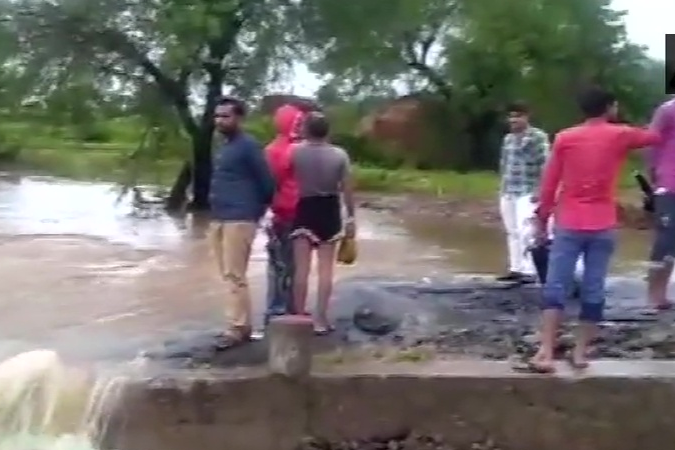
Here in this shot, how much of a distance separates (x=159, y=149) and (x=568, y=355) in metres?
19.6

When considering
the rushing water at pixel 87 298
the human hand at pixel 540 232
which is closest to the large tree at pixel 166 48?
the rushing water at pixel 87 298

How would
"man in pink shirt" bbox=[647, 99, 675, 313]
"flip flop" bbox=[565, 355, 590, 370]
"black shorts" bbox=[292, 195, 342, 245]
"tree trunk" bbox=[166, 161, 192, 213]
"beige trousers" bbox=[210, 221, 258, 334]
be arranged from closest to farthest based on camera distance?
"flip flop" bbox=[565, 355, 590, 370], "beige trousers" bbox=[210, 221, 258, 334], "black shorts" bbox=[292, 195, 342, 245], "man in pink shirt" bbox=[647, 99, 675, 313], "tree trunk" bbox=[166, 161, 192, 213]

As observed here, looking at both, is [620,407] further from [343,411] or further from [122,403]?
[122,403]

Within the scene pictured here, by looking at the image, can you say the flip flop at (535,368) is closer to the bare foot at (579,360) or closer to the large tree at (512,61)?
the bare foot at (579,360)

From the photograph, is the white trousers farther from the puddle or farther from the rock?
the puddle

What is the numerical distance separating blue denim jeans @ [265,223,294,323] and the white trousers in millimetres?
2366

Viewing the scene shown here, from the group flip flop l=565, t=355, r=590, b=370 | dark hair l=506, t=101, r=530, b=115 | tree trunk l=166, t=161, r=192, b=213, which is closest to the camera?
flip flop l=565, t=355, r=590, b=370

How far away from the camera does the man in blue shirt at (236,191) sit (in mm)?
7766

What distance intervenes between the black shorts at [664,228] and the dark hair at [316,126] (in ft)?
8.37

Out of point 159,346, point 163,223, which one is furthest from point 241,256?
point 163,223

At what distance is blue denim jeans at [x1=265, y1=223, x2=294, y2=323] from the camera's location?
8461mm

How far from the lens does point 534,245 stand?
873 centimetres

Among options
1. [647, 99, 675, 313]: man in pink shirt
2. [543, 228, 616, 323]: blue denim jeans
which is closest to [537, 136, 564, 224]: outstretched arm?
[543, 228, 616, 323]: blue denim jeans

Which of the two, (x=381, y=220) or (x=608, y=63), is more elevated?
(x=608, y=63)
